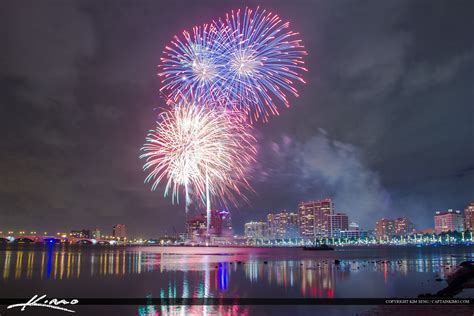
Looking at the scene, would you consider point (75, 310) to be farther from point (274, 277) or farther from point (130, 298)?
point (274, 277)

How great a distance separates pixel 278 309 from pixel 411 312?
9033mm

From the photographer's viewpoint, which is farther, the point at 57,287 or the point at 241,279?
the point at 241,279

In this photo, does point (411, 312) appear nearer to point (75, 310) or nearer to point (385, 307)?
point (385, 307)

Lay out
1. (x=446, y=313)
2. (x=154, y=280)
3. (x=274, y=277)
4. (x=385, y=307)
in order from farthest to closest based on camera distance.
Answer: (x=274, y=277) → (x=154, y=280) → (x=385, y=307) → (x=446, y=313)

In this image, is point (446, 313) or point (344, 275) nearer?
point (446, 313)

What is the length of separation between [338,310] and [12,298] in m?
28.2

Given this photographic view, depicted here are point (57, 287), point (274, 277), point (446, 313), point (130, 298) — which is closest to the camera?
point (446, 313)

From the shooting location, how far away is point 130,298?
36.8 meters

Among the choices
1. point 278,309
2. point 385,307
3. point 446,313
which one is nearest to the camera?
point 446,313

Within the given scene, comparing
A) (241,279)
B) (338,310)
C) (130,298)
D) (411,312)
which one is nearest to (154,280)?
(241,279)

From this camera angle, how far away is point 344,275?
5666 centimetres

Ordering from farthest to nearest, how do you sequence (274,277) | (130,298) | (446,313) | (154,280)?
(274,277) < (154,280) < (130,298) < (446,313)

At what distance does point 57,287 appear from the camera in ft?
149

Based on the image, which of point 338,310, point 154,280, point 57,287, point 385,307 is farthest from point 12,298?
point 385,307
